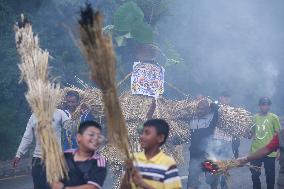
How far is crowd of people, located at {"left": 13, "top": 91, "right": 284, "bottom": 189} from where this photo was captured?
159 inches

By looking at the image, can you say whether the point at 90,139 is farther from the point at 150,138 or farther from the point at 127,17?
the point at 127,17

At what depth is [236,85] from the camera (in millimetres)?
20328

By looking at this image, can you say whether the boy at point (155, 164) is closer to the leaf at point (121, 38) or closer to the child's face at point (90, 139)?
the child's face at point (90, 139)

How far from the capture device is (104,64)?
3410 mm

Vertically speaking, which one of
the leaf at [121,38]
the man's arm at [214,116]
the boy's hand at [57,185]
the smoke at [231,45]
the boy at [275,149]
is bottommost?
the boy's hand at [57,185]

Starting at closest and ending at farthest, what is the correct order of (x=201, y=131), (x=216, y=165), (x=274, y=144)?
1. (x=216, y=165)
2. (x=274, y=144)
3. (x=201, y=131)

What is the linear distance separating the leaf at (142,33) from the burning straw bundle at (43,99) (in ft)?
15.0

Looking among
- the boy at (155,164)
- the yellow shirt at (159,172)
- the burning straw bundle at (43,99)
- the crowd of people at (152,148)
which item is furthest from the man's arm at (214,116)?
the burning straw bundle at (43,99)

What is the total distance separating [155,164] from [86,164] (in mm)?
661

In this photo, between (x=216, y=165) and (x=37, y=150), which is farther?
(x=37, y=150)

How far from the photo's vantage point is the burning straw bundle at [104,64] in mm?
3309

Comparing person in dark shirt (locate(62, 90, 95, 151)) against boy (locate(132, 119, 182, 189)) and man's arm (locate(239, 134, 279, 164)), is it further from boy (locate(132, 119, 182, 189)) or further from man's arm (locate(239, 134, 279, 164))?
boy (locate(132, 119, 182, 189))

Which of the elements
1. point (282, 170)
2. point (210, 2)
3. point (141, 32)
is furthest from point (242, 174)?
point (210, 2)

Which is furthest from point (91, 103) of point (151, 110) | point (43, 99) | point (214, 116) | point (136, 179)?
point (136, 179)
